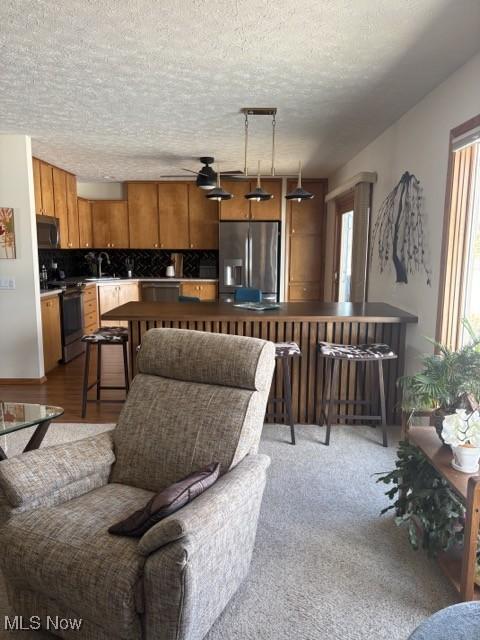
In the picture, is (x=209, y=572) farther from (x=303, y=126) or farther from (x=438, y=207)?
(x=303, y=126)

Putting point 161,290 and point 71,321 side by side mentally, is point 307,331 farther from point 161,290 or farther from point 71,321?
point 161,290

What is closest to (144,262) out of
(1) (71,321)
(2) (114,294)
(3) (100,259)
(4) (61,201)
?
(3) (100,259)

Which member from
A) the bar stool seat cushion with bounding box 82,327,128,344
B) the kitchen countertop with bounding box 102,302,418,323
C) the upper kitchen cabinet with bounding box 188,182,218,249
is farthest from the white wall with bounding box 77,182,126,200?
the bar stool seat cushion with bounding box 82,327,128,344

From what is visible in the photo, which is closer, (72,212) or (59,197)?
(59,197)

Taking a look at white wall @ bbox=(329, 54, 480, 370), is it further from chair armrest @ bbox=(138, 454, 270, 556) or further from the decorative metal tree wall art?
chair armrest @ bbox=(138, 454, 270, 556)

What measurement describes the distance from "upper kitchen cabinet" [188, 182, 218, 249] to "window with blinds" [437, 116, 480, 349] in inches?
185

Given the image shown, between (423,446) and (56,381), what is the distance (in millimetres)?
3912

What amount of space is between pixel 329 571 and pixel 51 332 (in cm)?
420

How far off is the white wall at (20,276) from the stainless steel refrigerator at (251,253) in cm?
285

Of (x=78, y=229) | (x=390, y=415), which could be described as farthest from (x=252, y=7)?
(x=78, y=229)

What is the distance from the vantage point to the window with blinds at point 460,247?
276cm

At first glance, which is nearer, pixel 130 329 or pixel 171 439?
pixel 171 439

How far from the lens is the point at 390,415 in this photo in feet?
12.2

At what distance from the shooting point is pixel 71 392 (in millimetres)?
4426
